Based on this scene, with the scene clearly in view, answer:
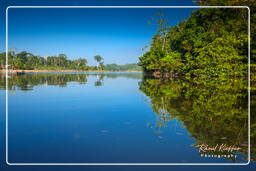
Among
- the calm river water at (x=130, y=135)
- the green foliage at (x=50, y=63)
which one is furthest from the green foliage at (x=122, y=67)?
the calm river water at (x=130, y=135)

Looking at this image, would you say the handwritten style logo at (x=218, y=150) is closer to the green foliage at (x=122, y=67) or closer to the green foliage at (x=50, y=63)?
the green foliage at (x=50, y=63)

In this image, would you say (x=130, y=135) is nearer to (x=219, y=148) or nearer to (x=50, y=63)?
(x=219, y=148)

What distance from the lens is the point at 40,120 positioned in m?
8.12

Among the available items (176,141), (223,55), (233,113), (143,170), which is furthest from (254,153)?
(223,55)

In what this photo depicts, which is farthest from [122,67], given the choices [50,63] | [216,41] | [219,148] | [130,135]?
[219,148]

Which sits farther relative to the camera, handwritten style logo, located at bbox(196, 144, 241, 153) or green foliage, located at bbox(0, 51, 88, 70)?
green foliage, located at bbox(0, 51, 88, 70)

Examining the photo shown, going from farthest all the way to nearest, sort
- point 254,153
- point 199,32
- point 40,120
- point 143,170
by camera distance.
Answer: point 199,32 < point 40,120 < point 254,153 < point 143,170

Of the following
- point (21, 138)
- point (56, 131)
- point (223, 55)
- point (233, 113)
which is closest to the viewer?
point (21, 138)

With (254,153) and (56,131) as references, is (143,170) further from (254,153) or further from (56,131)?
(56,131)

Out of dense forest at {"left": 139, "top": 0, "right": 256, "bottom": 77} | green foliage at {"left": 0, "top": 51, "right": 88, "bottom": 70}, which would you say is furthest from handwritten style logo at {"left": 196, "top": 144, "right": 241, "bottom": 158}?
green foliage at {"left": 0, "top": 51, "right": 88, "bottom": 70}

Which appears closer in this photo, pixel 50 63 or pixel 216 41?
pixel 216 41

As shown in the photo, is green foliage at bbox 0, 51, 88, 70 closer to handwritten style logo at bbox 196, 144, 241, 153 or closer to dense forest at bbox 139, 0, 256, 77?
dense forest at bbox 139, 0, 256, 77

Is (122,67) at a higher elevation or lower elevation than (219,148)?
higher

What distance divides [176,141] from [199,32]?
32.7 metres
